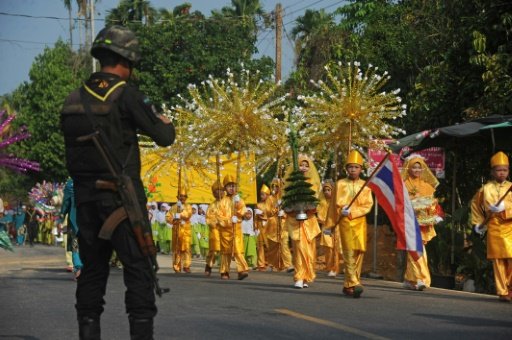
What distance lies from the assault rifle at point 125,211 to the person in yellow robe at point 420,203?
9234mm

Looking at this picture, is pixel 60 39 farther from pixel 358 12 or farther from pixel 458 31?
pixel 458 31

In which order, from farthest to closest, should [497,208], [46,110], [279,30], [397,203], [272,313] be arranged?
[46,110], [279,30], [397,203], [497,208], [272,313]

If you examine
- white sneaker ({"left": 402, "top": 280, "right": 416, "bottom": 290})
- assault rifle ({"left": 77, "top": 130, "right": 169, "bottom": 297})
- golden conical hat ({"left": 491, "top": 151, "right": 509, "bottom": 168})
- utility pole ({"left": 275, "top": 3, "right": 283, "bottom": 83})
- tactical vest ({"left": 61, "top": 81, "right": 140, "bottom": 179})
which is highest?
utility pole ({"left": 275, "top": 3, "right": 283, "bottom": 83})

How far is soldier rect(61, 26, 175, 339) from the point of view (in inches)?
255

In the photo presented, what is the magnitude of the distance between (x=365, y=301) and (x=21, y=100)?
1900 inches

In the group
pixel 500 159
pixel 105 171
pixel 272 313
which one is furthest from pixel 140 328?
pixel 500 159

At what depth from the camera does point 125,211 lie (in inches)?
255

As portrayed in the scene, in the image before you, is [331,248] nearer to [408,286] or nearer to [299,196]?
[299,196]

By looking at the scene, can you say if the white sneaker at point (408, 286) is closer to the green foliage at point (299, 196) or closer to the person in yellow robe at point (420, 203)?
the person in yellow robe at point (420, 203)

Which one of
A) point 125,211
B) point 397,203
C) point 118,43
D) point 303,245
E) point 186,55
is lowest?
point 125,211

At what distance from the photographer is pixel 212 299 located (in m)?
12.6

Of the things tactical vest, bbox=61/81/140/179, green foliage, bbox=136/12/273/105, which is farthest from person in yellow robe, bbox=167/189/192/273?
green foliage, bbox=136/12/273/105

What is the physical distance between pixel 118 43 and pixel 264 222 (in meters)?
18.3

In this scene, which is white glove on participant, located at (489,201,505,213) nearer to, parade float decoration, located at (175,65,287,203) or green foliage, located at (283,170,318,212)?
green foliage, located at (283,170,318,212)
